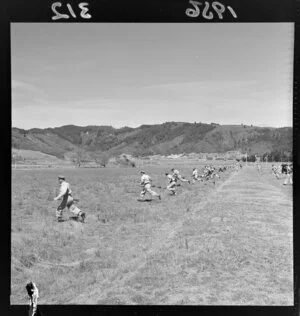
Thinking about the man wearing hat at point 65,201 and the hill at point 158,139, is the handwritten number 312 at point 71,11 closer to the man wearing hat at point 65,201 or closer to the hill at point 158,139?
the hill at point 158,139

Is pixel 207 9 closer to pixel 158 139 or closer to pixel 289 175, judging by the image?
pixel 158 139

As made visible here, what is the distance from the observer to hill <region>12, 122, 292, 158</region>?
3.27 meters

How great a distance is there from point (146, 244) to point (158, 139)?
96 cm

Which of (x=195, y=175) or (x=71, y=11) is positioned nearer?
(x=71, y=11)

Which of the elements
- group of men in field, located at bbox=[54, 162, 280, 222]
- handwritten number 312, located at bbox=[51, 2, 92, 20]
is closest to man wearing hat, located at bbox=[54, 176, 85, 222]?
group of men in field, located at bbox=[54, 162, 280, 222]

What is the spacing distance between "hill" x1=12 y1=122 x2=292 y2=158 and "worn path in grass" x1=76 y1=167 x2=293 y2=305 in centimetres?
36

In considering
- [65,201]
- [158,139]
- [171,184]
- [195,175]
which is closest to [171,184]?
[171,184]

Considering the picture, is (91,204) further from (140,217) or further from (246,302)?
(246,302)

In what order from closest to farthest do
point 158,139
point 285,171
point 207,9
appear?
point 207,9
point 285,171
point 158,139

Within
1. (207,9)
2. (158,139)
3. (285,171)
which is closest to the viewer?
(207,9)

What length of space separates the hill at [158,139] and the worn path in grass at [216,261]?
1.17 ft

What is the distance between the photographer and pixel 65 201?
3330 millimetres

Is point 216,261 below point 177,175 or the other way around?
below

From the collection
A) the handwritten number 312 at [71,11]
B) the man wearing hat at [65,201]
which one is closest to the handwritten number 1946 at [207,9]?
the handwritten number 312 at [71,11]
